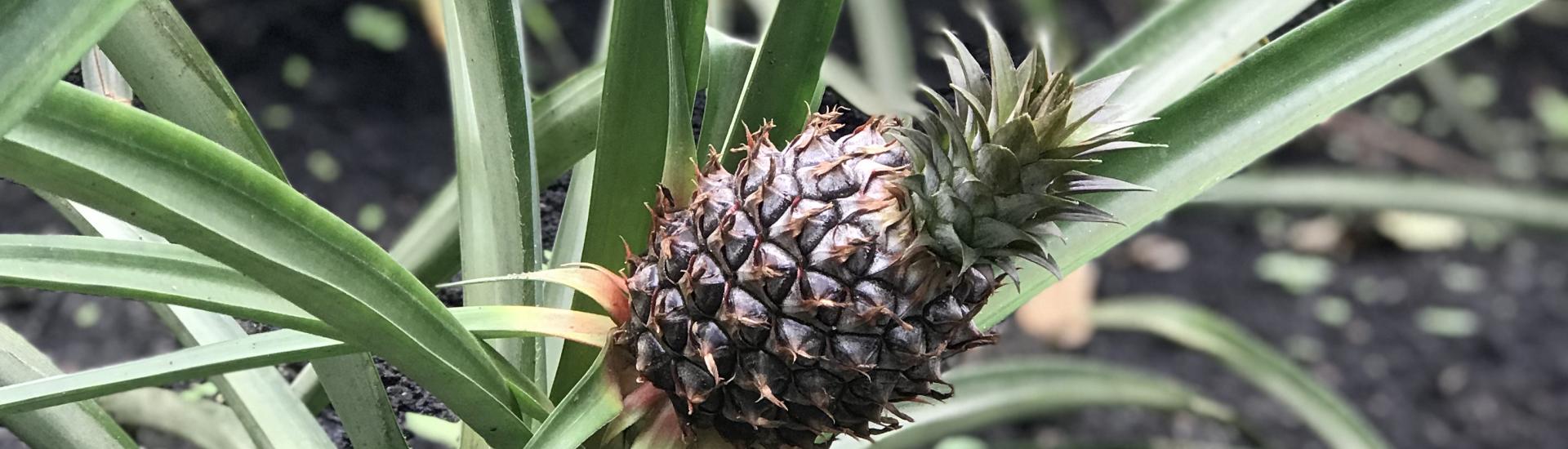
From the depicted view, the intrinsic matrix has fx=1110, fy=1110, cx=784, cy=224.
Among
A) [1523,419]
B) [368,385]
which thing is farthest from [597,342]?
[1523,419]

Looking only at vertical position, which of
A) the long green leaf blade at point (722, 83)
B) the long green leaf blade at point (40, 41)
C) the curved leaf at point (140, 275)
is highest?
the long green leaf blade at point (722, 83)

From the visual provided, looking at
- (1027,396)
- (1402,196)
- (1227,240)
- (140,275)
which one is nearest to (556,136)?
(140,275)

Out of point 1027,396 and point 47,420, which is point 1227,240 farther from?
point 47,420

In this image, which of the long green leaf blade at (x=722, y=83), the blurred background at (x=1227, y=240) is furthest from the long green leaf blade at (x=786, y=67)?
the blurred background at (x=1227, y=240)

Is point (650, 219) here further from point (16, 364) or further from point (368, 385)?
point (16, 364)

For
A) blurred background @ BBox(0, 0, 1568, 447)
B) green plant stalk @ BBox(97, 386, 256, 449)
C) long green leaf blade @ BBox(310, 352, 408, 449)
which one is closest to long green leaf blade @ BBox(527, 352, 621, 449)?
long green leaf blade @ BBox(310, 352, 408, 449)

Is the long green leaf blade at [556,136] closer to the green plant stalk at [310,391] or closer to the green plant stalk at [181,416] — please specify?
the green plant stalk at [310,391]
